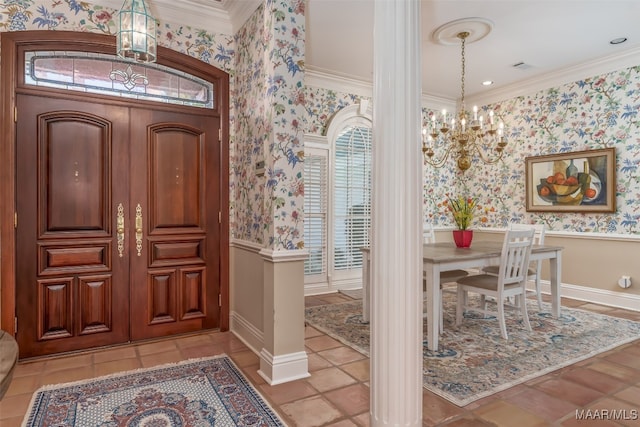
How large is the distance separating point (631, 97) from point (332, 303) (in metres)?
4.23

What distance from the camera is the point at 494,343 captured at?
10.6 feet

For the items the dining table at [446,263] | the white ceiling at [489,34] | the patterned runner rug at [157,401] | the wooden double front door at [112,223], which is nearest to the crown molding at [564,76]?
the white ceiling at [489,34]

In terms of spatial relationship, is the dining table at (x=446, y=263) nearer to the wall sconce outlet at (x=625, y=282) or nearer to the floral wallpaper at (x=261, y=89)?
→ the floral wallpaper at (x=261, y=89)

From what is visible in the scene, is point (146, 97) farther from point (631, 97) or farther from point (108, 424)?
point (631, 97)

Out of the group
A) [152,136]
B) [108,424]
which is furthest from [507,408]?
[152,136]

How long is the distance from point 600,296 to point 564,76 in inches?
111

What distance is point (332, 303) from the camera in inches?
182

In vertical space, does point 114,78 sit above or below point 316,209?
above

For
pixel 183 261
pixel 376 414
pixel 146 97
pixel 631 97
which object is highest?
pixel 631 97

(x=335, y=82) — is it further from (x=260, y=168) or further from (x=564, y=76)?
(x=564, y=76)

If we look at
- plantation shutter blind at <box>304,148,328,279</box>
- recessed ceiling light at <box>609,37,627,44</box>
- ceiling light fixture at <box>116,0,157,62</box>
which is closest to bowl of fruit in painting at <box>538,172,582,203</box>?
recessed ceiling light at <box>609,37,627,44</box>

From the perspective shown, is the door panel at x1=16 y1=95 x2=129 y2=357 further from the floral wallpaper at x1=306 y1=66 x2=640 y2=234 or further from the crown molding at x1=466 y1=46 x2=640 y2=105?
the crown molding at x1=466 y1=46 x2=640 y2=105

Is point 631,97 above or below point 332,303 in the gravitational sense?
above

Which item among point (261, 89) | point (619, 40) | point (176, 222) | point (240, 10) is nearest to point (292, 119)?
point (261, 89)
